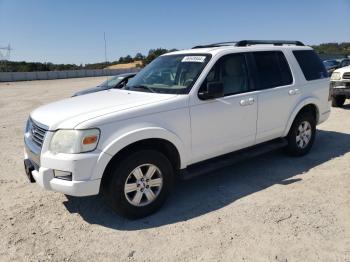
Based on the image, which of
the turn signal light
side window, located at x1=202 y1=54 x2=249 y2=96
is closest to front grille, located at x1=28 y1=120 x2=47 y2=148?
the turn signal light

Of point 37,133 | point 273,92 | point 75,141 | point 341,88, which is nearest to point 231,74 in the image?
point 273,92

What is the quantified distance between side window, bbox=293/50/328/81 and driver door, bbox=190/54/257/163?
1.46 m

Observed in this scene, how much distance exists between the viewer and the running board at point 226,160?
4.36 meters

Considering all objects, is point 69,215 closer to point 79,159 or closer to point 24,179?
point 79,159

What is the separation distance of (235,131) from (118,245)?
219 cm

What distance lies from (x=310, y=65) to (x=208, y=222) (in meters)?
3.65

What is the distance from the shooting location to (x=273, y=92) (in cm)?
521

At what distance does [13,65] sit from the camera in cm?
7912

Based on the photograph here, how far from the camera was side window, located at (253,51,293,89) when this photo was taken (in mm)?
5148

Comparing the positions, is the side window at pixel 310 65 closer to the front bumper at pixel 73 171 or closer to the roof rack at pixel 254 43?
the roof rack at pixel 254 43

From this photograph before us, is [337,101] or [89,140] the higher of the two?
[89,140]

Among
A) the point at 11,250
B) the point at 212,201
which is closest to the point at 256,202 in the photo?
the point at 212,201

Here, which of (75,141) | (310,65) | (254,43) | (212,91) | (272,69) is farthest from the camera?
(310,65)

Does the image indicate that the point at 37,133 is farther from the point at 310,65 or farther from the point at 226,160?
the point at 310,65
